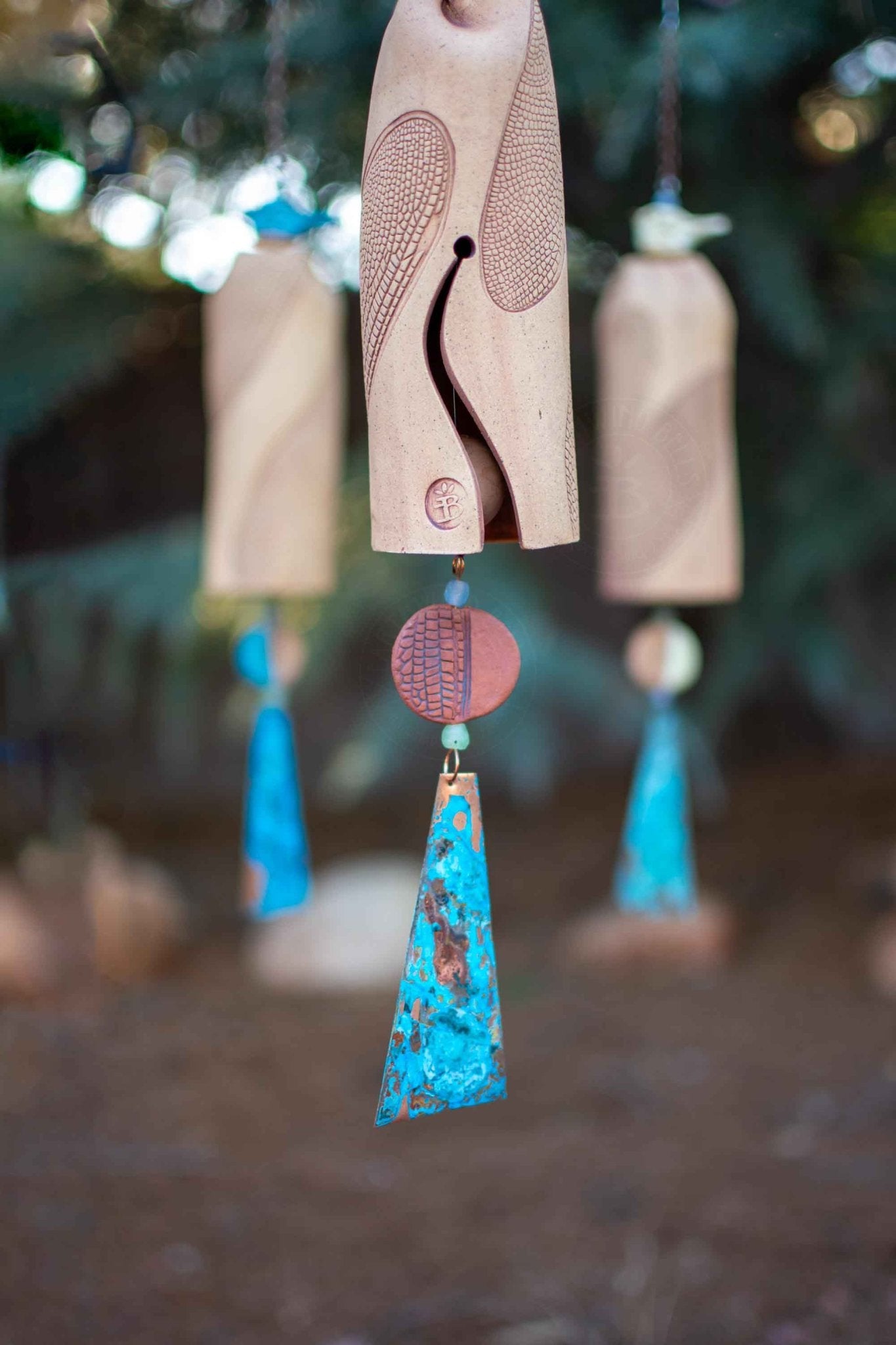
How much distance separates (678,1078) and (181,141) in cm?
157

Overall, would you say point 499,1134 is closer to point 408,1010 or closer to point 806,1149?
point 806,1149

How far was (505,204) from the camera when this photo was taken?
0.76 m

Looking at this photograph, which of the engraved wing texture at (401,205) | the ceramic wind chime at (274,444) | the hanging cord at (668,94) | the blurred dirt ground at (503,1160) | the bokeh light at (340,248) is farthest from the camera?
the bokeh light at (340,248)

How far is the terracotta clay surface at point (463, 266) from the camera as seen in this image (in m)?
0.75

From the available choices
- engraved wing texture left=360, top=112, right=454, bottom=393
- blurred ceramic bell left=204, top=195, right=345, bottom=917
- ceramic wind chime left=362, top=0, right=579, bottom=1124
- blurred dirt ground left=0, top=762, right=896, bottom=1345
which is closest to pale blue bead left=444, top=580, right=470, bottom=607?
ceramic wind chime left=362, top=0, right=579, bottom=1124

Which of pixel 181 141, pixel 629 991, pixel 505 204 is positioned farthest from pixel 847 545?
pixel 505 204

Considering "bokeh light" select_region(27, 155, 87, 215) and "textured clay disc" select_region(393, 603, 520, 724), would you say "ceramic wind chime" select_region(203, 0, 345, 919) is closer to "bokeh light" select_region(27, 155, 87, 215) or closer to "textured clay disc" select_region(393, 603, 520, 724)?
"bokeh light" select_region(27, 155, 87, 215)

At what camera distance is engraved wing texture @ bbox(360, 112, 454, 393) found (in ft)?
2.47

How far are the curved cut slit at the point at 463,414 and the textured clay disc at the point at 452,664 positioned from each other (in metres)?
0.07

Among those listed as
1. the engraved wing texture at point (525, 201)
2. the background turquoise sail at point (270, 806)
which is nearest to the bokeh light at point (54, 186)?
the background turquoise sail at point (270, 806)

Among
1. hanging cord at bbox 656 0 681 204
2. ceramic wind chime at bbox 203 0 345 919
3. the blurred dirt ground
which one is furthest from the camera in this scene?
the blurred dirt ground

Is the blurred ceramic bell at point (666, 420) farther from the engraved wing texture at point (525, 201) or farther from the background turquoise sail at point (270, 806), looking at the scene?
the engraved wing texture at point (525, 201)

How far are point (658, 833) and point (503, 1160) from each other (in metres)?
0.70

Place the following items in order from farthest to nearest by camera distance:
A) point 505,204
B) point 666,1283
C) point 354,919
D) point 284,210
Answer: point 354,919 → point 666,1283 → point 284,210 → point 505,204
